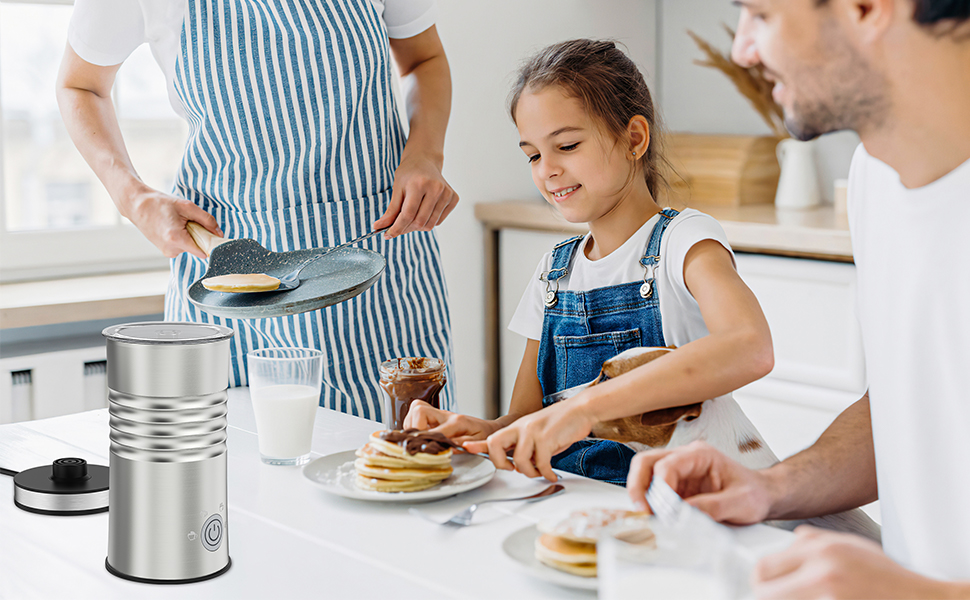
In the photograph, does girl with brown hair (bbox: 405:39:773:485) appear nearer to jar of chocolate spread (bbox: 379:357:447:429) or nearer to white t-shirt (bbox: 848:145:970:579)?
jar of chocolate spread (bbox: 379:357:447:429)

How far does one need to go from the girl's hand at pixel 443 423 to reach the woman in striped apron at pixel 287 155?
0.34m

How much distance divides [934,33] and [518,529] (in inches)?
19.2

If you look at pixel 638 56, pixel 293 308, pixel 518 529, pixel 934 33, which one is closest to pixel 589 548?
pixel 518 529

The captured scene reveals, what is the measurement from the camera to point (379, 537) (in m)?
0.80

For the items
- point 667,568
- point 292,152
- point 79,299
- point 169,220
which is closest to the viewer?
point 667,568

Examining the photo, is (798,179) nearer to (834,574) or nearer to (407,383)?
(407,383)

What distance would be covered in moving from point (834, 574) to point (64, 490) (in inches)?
27.1

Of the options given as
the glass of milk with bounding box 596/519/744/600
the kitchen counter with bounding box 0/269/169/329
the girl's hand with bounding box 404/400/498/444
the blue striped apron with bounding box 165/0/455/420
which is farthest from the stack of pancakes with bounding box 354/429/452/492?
the kitchen counter with bounding box 0/269/169/329

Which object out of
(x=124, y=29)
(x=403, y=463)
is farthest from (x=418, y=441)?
(x=124, y=29)

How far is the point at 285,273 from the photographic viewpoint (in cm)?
124

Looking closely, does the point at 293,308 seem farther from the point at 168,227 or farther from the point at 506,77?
the point at 506,77

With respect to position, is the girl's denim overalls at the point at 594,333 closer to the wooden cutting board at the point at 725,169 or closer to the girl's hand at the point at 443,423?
the girl's hand at the point at 443,423

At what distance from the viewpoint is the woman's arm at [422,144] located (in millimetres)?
1366

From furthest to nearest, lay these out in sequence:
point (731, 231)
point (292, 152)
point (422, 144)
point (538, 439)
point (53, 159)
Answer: point (53, 159) < point (731, 231) < point (422, 144) < point (292, 152) < point (538, 439)
